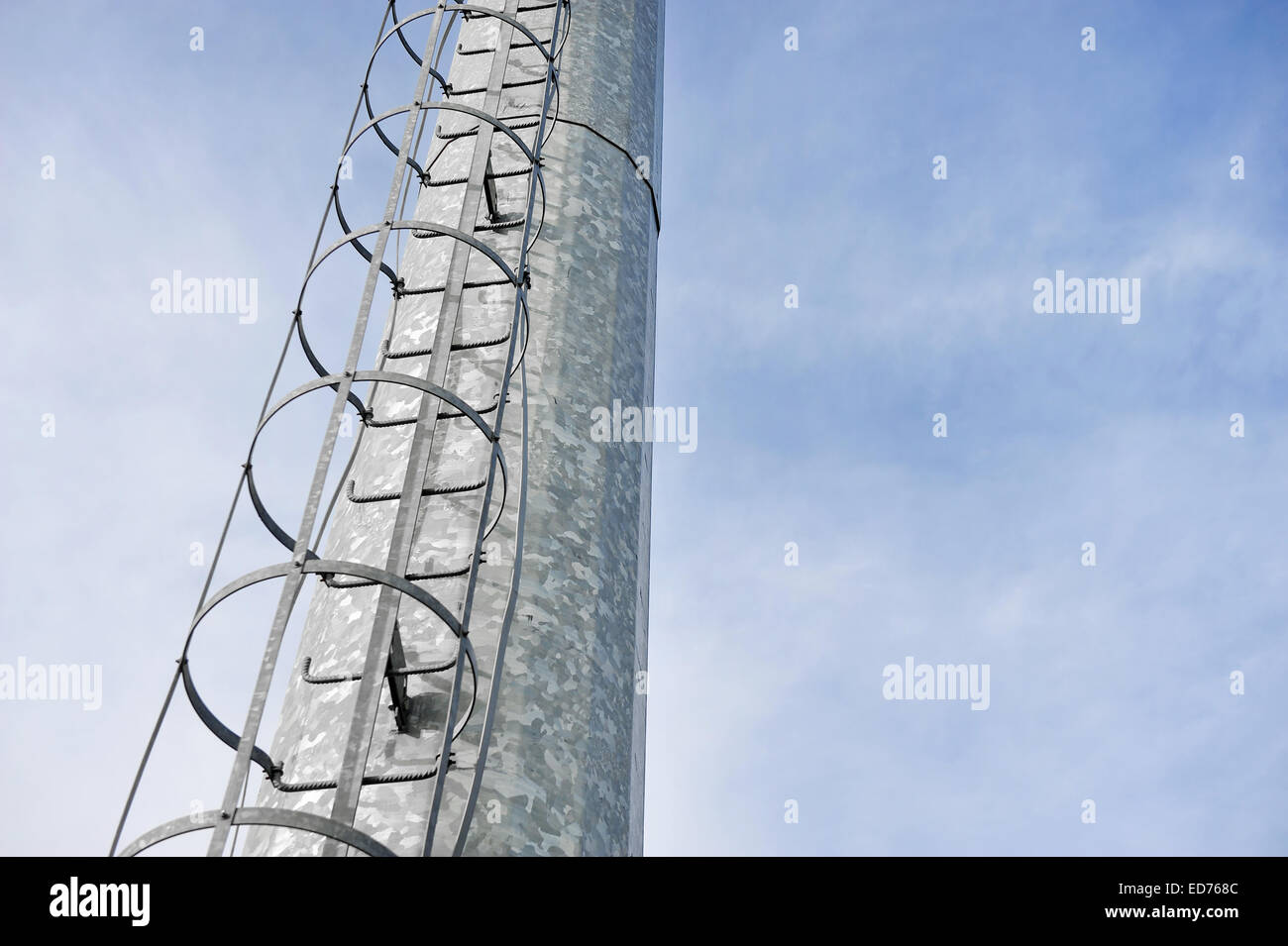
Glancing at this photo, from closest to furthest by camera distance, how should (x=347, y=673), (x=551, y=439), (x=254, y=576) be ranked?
(x=254, y=576)
(x=347, y=673)
(x=551, y=439)

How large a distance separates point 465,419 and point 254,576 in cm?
174

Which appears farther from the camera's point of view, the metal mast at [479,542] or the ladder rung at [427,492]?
the ladder rung at [427,492]

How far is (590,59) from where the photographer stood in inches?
333

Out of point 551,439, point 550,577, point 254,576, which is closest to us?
point 254,576

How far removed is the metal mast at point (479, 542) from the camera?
4363 millimetres

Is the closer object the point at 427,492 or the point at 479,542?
the point at 479,542

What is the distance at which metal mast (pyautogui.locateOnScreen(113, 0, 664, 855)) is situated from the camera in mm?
4363

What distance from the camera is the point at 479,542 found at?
14.8 ft

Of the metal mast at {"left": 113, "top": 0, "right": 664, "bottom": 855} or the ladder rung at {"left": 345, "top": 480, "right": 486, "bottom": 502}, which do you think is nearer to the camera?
the metal mast at {"left": 113, "top": 0, "right": 664, "bottom": 855}
